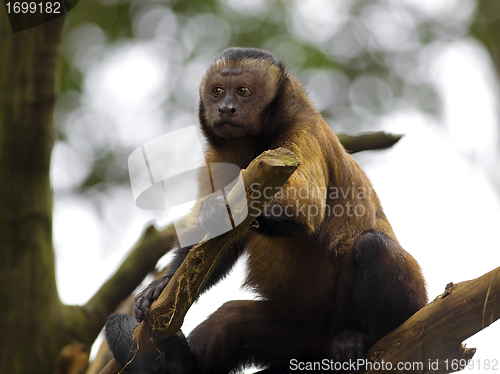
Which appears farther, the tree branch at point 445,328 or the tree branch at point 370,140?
the tree branch at point 370,140

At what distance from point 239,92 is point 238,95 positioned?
45 mm

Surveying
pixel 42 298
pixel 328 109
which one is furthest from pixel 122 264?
pixel 328 109

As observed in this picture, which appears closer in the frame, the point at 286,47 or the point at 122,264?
the point at 122,264

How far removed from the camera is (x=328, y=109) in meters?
8.89

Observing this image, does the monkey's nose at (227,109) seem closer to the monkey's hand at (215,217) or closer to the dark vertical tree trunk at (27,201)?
the monkey's hand at (215,217)

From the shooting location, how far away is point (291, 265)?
4922 millimetres

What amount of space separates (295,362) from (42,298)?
3295mm

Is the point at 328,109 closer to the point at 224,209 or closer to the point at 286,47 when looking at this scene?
the point at 286,47

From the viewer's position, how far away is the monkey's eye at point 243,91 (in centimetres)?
504

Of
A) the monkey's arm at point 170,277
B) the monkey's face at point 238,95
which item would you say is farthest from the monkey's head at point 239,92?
the monkey's arm at point 170,277

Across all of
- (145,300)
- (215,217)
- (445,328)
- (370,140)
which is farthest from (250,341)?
(370,140)

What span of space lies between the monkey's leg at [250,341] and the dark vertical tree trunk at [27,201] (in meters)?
2.07

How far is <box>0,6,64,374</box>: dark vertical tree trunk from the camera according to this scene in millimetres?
5035

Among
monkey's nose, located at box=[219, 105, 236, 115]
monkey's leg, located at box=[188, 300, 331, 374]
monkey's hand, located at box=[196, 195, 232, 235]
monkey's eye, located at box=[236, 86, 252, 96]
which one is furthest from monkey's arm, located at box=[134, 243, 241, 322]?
monkey's eye, located at box=[236, 86, 252, 96]
